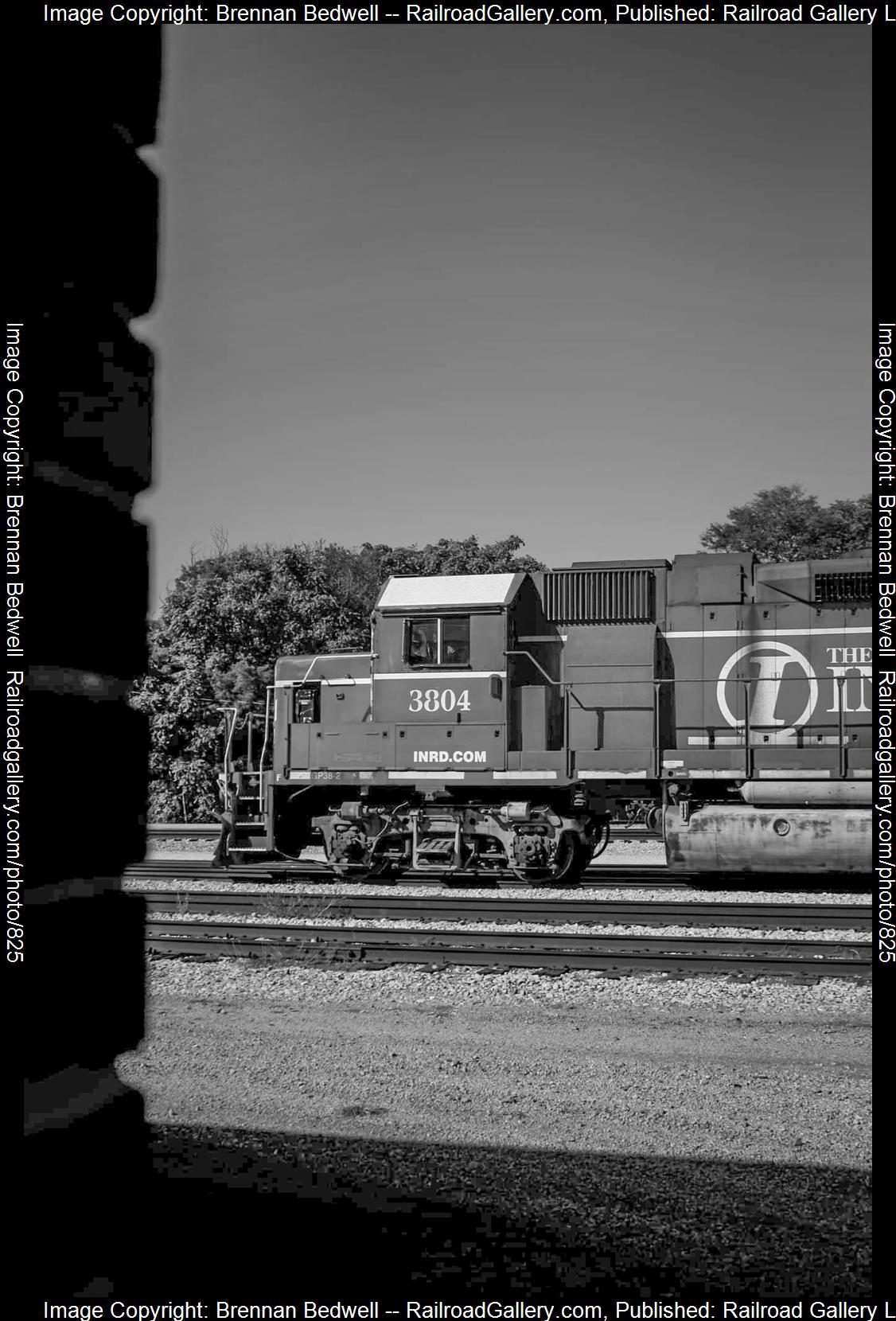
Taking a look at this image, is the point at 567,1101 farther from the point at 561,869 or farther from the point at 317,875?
the point at 317,875

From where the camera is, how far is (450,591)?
14914mm

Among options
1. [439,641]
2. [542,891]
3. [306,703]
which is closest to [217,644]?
[306,703]

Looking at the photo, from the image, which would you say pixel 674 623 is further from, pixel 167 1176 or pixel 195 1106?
pixel 167 1176

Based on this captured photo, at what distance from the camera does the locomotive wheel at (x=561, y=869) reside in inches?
563

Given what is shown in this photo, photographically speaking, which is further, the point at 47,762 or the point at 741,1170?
the point at 741,1170

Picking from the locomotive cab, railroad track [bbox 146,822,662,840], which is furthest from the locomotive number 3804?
railroad track [bbox 146,822,662,840]

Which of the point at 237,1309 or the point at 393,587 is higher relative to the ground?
the point at 393,587

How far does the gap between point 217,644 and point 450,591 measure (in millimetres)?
15105

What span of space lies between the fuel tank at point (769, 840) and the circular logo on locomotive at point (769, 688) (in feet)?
3.90

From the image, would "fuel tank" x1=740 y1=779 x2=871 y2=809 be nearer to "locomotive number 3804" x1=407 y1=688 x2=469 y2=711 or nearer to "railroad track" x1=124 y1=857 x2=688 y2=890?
"railroad track" x1=124 y1=857 x2=688 y2=890

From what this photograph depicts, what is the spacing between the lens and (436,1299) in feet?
10.1

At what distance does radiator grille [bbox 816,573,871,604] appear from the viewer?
1379 cm

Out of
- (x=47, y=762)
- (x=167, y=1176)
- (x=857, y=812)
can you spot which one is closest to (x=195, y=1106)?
(x=167, y=1176)
